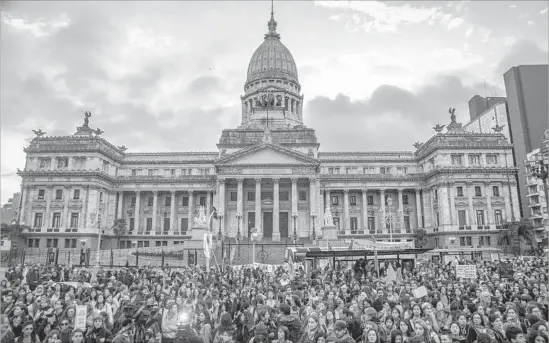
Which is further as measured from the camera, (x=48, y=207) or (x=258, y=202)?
(x=48, y=207)

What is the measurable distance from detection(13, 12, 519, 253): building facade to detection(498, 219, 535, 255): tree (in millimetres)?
2567

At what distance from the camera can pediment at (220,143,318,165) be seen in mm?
63719

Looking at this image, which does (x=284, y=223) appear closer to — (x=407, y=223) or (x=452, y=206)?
(x=407, y=223)

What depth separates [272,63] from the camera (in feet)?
295

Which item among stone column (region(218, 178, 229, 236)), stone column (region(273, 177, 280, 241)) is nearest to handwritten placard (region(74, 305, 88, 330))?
stone column (region(273, 177, 280, 241))

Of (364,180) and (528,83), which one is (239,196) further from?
(528,83)

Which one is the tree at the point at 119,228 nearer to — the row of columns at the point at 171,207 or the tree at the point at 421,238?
the row of columns at the point at 171,207

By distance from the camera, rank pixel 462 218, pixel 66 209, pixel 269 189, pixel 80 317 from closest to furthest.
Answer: pixel 80 317 → pixel 66 209 → pixel 462 218 → pixel 269 189

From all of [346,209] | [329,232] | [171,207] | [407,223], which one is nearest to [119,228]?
[171,207]

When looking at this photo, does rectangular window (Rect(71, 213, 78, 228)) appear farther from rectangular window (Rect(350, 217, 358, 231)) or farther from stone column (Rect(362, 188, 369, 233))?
stone column (Rect(362, 188, 369, 233))

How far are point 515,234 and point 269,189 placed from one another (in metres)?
36.7

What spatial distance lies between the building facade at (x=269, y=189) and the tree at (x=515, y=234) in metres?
2.57

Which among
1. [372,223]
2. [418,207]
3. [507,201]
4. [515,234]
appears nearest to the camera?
[515,234]

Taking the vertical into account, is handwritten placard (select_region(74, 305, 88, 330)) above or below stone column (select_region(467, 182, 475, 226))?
below
